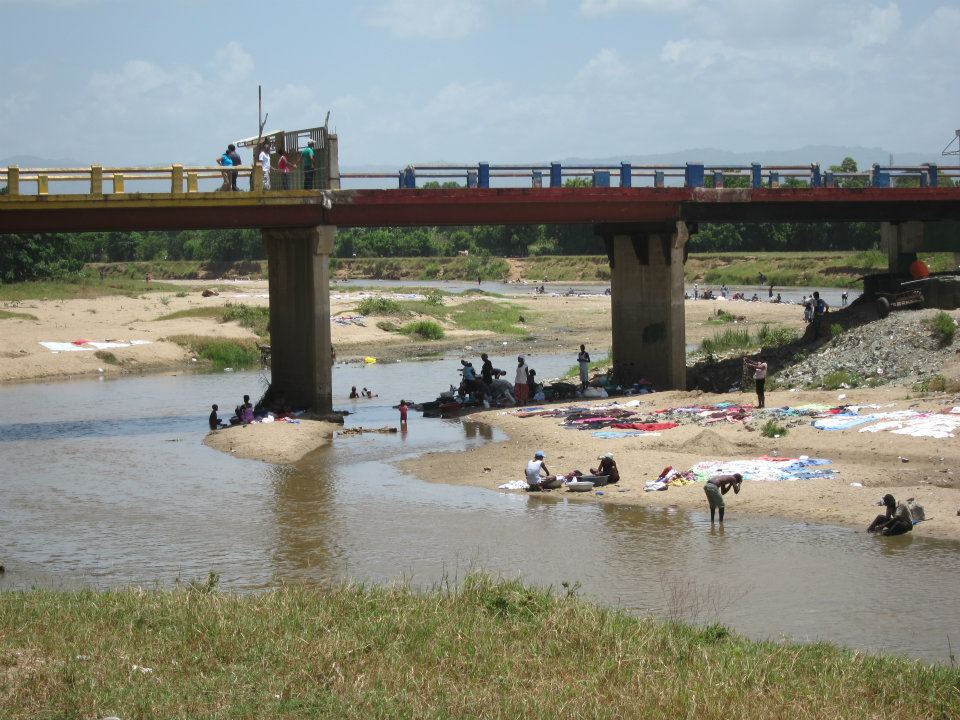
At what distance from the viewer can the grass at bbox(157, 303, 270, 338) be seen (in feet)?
205

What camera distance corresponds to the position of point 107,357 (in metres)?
52.8

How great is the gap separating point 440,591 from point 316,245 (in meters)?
19.9

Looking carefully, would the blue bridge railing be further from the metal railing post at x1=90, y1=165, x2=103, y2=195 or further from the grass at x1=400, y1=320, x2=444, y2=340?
the grass at x1=400, y1=320, x2=444, y2=340

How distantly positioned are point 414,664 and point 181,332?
48.3 m

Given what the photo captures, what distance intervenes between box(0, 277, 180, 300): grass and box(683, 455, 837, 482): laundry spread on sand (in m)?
48.8

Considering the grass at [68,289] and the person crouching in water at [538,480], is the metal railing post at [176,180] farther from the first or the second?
the grass at [68,289]

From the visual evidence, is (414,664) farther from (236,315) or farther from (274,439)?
(236,315)

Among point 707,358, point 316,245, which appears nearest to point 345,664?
point 316,245

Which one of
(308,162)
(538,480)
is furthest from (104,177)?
(538,480)

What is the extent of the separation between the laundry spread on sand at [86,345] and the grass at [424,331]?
15.0 metres

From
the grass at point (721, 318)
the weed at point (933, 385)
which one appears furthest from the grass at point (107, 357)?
the weed at point (933, 385)

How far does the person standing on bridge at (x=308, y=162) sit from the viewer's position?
34906mm

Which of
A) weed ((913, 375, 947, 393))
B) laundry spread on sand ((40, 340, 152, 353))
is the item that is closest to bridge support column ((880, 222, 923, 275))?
Result: weed ((913, 375, 947, 393))

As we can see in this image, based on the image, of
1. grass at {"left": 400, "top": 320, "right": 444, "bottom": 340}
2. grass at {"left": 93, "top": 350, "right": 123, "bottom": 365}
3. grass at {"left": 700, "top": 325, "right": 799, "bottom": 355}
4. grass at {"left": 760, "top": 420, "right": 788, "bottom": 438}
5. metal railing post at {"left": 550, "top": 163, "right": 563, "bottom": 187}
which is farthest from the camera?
grass at {"left": 400, "top": 320, "right": 444, "bottom": 340}
